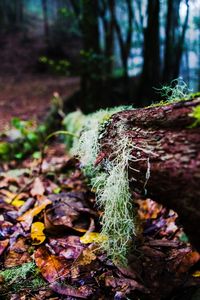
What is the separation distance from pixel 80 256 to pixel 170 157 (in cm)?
98

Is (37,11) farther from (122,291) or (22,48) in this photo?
(122,291)

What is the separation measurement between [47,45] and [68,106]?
7.72 metres

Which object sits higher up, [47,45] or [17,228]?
[47,45]

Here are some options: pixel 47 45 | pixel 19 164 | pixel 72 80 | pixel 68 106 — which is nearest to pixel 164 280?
pixel 19 164

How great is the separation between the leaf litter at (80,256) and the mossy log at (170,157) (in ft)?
1.18

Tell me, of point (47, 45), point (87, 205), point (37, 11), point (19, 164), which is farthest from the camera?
point (37, 11)

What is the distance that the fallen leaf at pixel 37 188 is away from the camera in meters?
3.27

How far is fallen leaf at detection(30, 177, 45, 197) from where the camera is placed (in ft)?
10.7

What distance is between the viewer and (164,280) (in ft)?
6.57

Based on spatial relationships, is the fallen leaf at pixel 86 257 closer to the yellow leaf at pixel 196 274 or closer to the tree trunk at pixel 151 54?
the yellow leaf at pixel 196 274

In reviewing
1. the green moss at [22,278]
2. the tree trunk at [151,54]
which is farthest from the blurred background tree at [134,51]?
the green moss at [22,278]

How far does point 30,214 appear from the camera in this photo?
2.71 meters

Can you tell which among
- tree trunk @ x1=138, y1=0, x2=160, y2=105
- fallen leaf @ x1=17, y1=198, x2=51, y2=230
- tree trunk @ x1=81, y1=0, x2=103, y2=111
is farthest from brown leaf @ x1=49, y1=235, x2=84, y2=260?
tree trunk @ x1=81, y1=0, x2=103, y2=111

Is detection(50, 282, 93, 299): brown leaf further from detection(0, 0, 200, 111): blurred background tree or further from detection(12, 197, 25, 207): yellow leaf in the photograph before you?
detection(0, 0, 200, 111): blurred background tree
